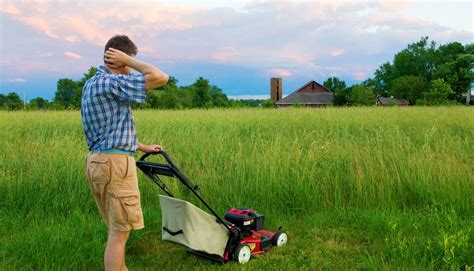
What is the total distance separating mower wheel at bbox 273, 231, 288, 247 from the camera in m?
4.08

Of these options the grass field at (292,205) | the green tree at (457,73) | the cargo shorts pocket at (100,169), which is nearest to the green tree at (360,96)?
the green tree at (457,73)

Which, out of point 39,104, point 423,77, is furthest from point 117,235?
point 423,77

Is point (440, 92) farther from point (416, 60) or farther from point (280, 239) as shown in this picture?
point (280, 239)

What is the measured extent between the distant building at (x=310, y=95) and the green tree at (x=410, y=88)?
12.7 m

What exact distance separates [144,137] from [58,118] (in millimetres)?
6467

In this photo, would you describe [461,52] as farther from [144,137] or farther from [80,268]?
[80,268]

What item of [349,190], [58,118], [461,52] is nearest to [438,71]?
[461,52]

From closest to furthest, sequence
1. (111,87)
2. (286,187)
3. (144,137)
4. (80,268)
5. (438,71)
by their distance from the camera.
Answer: (111,87) → (80,268) → (286,187) → (144,137) → (438,71)

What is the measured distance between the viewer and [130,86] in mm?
2945

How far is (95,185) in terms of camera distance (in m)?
3.05

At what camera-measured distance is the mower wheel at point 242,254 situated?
3.72m

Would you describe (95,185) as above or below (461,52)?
below

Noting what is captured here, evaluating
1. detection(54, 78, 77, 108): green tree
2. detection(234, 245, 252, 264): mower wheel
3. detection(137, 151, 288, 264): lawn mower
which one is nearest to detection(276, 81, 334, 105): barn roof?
detection(54, 78, 77, 108): green tree

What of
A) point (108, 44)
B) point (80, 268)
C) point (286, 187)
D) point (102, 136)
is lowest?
point (80, 268)
